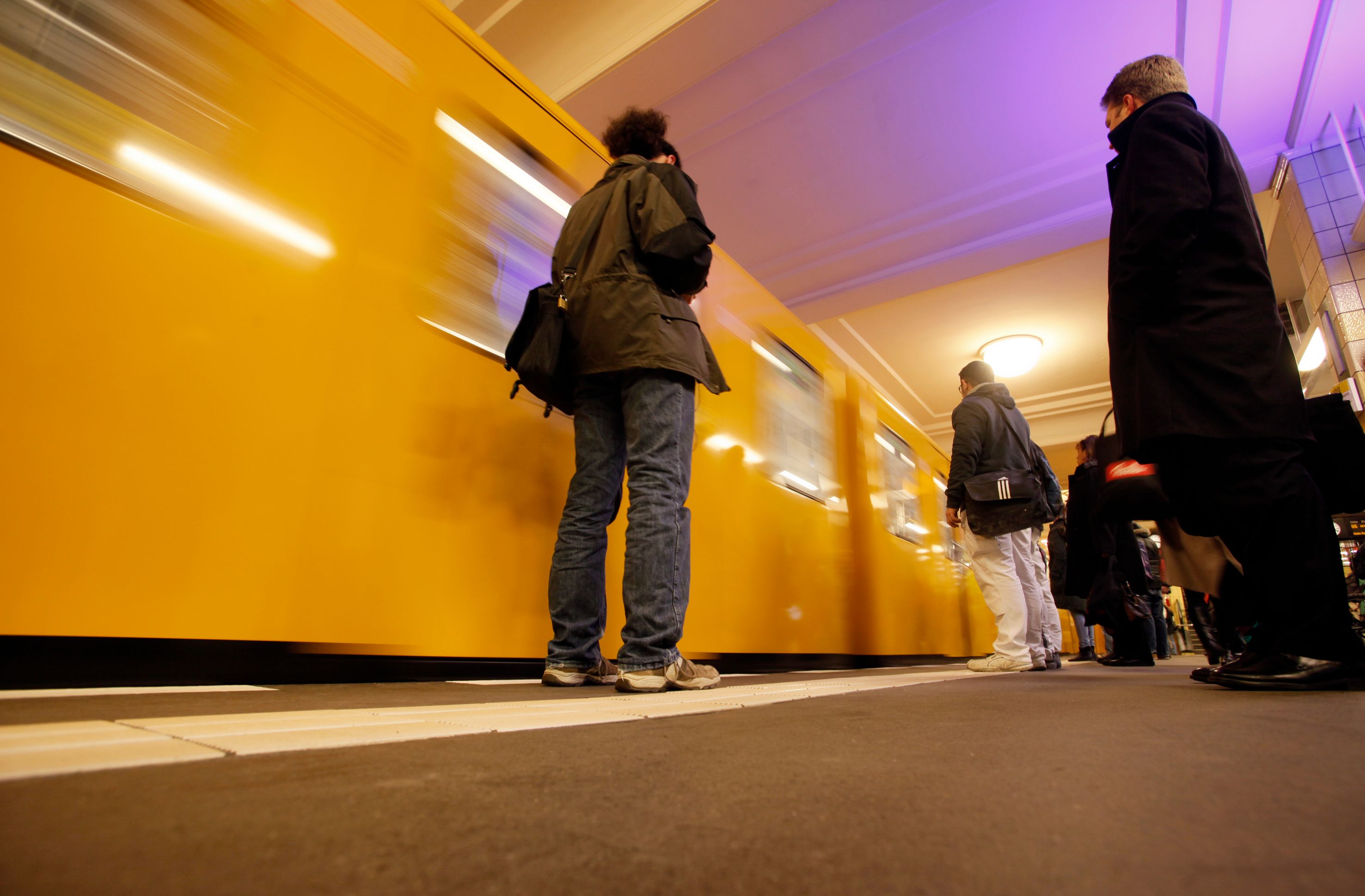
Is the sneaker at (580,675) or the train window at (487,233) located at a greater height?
the train window at (487,233)

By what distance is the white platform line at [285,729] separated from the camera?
1.72 feet

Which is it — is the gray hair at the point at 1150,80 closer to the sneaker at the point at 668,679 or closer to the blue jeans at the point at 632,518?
the blue jeans at the point at 632,518

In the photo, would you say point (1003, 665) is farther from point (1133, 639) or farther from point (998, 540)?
point (1133, 639)

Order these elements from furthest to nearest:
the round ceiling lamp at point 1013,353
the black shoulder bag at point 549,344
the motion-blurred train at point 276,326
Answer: the round ceiling lamp at point 1013,353
the black shoulder bag at point 549,344
the motion-blurred train at point 276,326

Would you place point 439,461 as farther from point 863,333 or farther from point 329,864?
point 863,333

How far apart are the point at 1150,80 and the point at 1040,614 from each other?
286 cm

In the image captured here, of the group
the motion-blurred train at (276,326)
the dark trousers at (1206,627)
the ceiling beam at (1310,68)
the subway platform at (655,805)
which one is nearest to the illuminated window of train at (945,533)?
the dark trousers at (1206,627)

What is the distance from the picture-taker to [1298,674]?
142 cm

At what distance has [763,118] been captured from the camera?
4535mm

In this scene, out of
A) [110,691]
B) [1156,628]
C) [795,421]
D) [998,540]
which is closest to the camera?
[110,691]

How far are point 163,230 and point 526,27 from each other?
351cm

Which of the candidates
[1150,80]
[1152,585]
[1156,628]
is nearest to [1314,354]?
[1156,628]

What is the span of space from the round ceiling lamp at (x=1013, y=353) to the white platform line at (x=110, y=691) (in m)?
7.75

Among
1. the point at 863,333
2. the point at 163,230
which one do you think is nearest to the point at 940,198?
the point at 863,333
